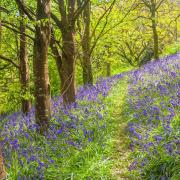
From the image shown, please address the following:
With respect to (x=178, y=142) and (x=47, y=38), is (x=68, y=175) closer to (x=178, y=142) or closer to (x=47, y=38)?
(x=178, y=142)

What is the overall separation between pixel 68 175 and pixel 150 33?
1094 inches

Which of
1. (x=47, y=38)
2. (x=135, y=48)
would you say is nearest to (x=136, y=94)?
(x=47, y=38)

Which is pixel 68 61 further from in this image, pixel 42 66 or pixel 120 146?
pixel 120 146

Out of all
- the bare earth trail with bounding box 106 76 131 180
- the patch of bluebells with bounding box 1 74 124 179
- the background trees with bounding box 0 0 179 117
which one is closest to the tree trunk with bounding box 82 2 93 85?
the background trees with bounding box 0 0 179 117

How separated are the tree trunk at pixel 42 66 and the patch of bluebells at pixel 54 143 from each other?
278 mm

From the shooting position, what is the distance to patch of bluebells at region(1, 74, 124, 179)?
5.21m

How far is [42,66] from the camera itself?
279 inches

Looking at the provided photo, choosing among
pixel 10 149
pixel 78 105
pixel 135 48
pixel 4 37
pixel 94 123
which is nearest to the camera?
pixel 10 149

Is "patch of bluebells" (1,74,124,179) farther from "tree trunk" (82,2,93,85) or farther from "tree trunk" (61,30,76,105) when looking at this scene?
"tree trunk" (82,2,93,85)

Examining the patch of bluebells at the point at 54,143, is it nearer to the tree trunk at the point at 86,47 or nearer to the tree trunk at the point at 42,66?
the tree trunk at the point at 42,66

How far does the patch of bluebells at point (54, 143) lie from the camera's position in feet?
17.1

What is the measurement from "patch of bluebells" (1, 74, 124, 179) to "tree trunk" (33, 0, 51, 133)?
278 millimetres

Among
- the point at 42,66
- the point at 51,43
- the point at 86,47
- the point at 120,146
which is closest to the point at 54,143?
the point at 120,146

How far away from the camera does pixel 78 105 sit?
957cm
